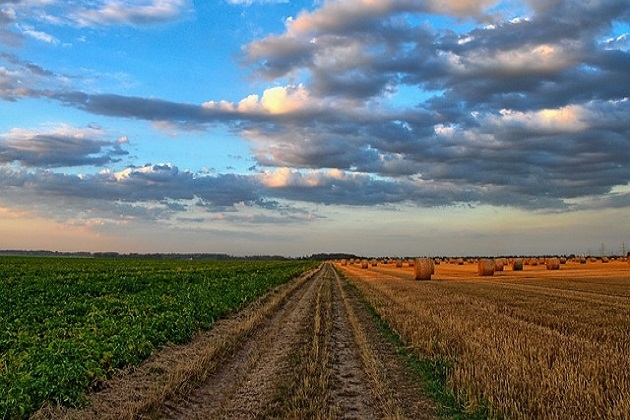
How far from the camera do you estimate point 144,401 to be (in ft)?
30.4

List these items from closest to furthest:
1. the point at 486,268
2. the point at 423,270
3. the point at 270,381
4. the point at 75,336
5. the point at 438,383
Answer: the point at 438,383 < the point at 270,381 < the point at 75,336 < the point at 423,270 < the point at 486,268

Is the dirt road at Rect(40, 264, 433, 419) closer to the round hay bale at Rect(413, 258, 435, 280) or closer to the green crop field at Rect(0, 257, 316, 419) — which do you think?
the green crop field at Rect(0, 257, 316, 419)

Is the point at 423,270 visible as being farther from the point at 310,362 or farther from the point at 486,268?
the point at 310,362

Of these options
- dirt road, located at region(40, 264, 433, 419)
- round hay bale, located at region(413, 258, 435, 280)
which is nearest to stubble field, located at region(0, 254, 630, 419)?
dirt road, located at region(40, 264, 433, 419)

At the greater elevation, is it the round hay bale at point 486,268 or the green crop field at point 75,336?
the round hay bale at point 486,268

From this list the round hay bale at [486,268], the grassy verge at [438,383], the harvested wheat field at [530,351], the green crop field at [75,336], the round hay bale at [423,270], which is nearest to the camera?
the harvested wheat field at [530,351]

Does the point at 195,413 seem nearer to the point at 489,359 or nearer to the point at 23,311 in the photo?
the point at 489,359

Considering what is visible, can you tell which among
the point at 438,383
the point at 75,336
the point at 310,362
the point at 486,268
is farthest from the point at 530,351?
the point at 486,268

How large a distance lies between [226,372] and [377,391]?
3.74m

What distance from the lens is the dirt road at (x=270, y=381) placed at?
8703 millimetres

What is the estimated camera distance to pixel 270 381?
34.8 feet

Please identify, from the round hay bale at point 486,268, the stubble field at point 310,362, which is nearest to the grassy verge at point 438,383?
the stubble field at point 310,362

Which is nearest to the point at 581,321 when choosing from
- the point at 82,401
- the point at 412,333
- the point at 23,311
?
the point at 412,333

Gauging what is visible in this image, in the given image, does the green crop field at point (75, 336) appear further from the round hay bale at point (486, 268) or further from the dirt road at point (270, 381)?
the round hay bale at point (486, 268)
